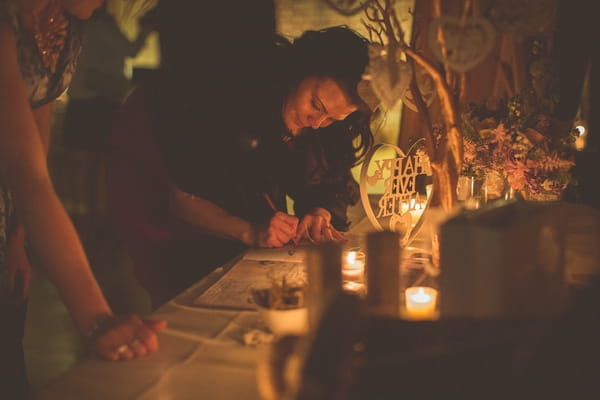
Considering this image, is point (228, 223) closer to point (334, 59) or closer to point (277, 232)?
point (277, 232)

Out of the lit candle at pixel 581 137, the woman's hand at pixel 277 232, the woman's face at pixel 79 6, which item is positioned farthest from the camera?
the lit candle at pixel 581 137

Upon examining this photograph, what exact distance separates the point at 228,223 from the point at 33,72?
92 centimetres

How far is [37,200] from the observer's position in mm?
1488

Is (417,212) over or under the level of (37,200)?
under

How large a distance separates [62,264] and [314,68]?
1345 mm

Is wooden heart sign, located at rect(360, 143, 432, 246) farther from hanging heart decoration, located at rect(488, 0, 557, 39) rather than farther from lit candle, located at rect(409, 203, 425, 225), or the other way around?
hanging heart decoration, located at rect(488, 0, 557, 39)

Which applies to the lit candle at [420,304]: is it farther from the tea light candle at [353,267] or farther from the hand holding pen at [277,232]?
the hand holding pen at [277,232]

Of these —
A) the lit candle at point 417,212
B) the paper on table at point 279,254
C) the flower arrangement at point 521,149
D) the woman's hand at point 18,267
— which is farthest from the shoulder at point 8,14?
the flower arrangement at point 521,149

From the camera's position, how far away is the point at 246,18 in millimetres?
2908

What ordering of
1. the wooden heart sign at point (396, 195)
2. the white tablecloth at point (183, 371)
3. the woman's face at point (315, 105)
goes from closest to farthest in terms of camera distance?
the white tablecloth at point (183, 371), the wooden heart sign at point (396, 195), the woman's face at point (315, 105)

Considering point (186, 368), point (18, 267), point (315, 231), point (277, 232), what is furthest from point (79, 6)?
point (186, 368)

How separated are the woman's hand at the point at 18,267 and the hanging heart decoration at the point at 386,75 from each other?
1308 mm

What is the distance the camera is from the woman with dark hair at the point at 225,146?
95.0 inches

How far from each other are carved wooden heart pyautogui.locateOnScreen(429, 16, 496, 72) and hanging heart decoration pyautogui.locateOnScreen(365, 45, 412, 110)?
112 millimetres
